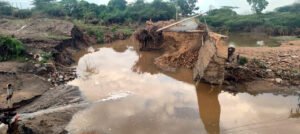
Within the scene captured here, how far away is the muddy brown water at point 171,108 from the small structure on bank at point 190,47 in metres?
0.83

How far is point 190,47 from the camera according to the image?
20.1 metres

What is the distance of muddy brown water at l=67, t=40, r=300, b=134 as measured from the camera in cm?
1125

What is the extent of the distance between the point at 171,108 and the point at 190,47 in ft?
26.0

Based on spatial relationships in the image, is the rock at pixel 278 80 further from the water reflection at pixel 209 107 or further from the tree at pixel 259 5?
the tree at pixel 259 5

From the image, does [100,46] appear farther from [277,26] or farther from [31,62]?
[277,26]

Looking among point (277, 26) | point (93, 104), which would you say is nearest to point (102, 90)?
point (93, 104)

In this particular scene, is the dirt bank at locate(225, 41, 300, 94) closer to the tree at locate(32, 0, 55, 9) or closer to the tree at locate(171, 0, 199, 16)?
the tree at locate(171, 0, 199, 16)

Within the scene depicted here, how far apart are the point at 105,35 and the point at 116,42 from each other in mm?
1501

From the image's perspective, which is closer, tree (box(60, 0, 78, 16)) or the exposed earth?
the exposed earth

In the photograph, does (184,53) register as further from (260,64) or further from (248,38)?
(248,38)

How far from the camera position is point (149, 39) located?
25094mm

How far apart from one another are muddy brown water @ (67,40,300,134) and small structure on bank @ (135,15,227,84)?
2.72 feet

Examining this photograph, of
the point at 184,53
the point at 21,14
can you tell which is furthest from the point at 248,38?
the point at 21,14

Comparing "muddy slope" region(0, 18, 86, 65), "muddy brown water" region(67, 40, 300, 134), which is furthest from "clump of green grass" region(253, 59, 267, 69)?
"muddy slope" region(0, 18, 86, 65)
